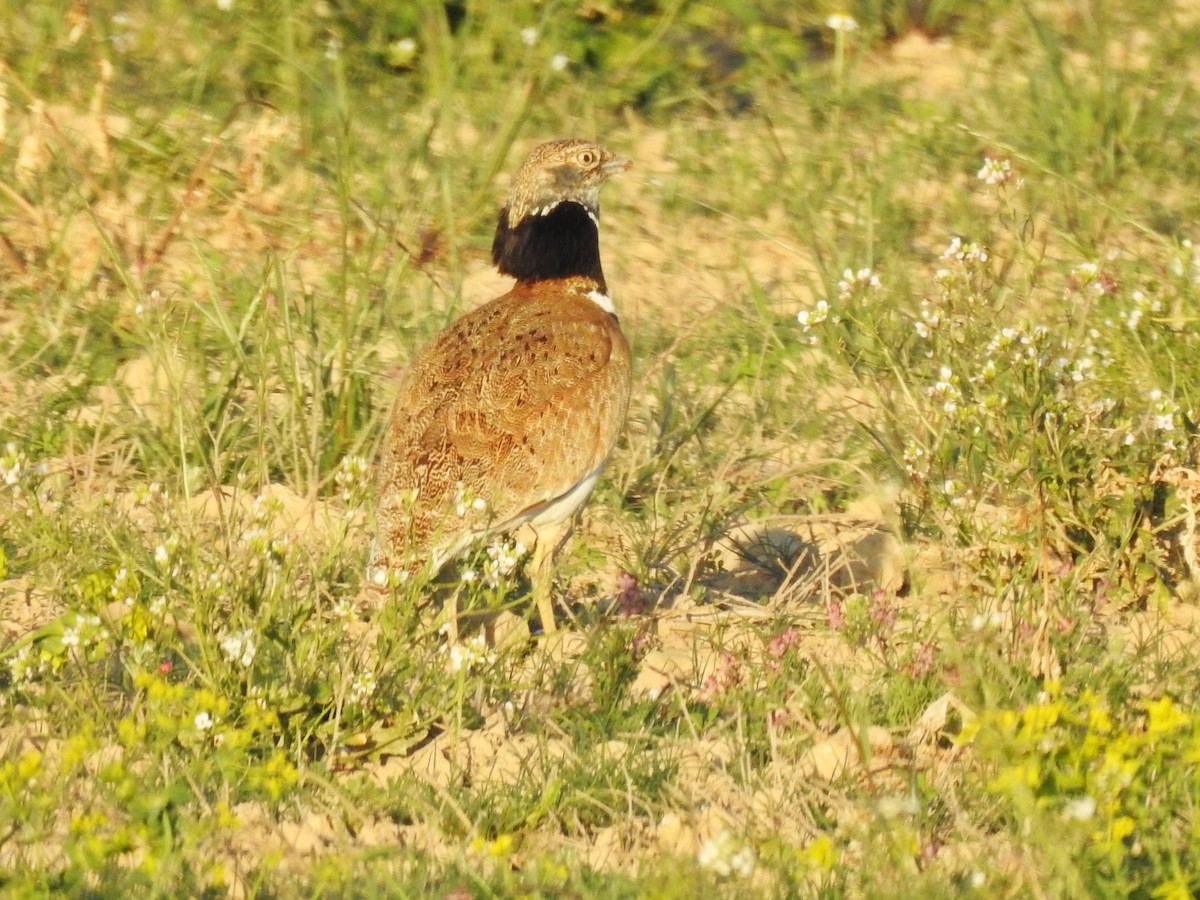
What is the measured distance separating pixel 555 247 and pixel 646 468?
83cm

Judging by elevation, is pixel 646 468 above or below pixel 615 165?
below

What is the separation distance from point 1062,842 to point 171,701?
2009mm

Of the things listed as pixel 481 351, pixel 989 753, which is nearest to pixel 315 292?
pixel 481 351

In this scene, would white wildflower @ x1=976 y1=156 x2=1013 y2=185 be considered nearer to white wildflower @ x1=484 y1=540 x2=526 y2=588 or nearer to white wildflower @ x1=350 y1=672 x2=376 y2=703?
white wildflower @ x1=484 y1=540 x2=526 y2=588

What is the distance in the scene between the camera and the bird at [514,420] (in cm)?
512

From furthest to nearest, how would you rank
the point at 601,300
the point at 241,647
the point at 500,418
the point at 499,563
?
the point at 601,300 → the point at 500,418 → the point at 499,563 → the point at 241,647

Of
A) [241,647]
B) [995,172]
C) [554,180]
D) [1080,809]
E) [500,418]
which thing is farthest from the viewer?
[554,180]

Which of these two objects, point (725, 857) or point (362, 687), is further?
point (362, 687)

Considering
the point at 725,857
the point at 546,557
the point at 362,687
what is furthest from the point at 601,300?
the point at 725,857

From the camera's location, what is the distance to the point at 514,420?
5.34m

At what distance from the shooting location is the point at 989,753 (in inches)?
141

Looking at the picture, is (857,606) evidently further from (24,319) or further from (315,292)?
(24,319)

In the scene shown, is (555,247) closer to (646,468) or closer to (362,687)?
(646,468)

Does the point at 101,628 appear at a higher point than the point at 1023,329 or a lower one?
lower
